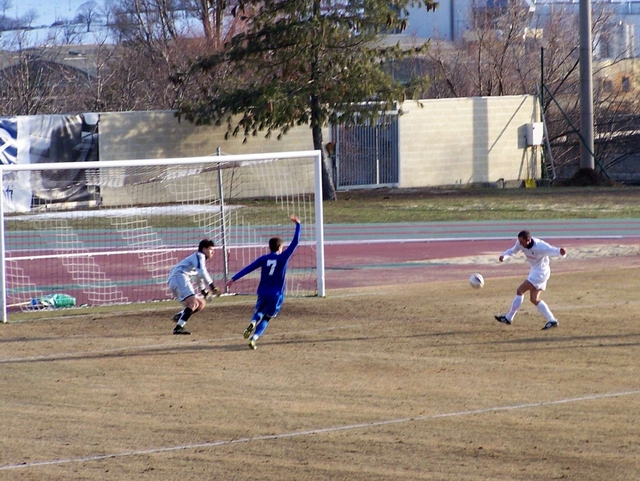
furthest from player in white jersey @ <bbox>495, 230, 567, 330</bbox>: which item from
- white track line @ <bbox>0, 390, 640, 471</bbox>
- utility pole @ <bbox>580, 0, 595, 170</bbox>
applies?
utility pole @ <bbox>580, 0, 595, 170</bbox>

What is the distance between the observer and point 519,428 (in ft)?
28.2

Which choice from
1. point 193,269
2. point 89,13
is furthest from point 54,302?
point 89,13

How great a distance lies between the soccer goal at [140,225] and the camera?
16625mm

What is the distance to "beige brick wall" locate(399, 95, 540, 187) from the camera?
36.2 m

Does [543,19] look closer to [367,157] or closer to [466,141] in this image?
[466,141]

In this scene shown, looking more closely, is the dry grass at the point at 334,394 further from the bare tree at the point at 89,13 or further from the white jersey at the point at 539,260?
the bare tree at the point at 89,13

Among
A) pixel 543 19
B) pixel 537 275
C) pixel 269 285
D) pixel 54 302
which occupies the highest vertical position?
pixel 543 19

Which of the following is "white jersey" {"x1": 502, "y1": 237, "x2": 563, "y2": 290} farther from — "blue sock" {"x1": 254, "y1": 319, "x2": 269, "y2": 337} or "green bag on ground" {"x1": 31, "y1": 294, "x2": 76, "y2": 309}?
"green bag on ground" {"x1": 31, "y1": 294, "x2": 76, "y2": 309}

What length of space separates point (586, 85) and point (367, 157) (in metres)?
8.18

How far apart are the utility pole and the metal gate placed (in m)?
6.80

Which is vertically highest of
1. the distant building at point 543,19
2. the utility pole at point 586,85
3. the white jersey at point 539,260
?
the distant building at point 543,19

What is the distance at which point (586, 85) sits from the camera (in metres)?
36.0

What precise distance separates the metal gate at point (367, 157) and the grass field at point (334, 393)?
20.2 meters

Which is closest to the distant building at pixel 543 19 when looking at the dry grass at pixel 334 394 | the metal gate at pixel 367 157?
the metal gate at pixel 367 157
